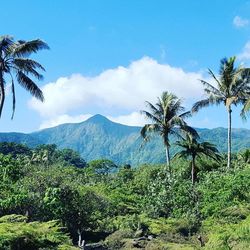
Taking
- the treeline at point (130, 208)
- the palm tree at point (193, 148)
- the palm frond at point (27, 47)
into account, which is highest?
the palm frond at point (27, 47)

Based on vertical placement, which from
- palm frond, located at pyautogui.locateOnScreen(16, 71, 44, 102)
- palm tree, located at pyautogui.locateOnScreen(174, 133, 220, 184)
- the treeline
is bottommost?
the treeline

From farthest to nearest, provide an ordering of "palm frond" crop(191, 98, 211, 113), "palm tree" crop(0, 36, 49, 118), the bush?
"palm frond" crop(191, 98, 211, 113) → "palm tree" crop(0, 36, 49, 118) → the bush

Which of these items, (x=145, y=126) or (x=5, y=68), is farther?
(x=145, y=126)

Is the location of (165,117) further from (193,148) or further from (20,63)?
(20,63)

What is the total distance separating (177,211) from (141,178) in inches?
1006

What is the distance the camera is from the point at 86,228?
30750 millimetres

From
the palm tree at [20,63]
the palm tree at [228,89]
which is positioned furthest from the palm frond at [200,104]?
the palm tree at [20,63]

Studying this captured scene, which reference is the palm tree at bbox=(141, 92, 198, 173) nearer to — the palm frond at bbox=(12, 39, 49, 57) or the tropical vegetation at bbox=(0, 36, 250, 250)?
the tropical vegetation at bbox=(0, 36, 250, 250)

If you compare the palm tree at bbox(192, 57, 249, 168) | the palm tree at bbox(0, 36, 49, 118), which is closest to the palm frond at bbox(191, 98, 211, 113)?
the palm tree at bbox(192, 57, 249, 168)

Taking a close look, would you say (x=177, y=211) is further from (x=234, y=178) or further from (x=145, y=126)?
(x=145, y=126)

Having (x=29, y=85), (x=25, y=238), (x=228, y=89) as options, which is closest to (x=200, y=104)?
(x=228, y=89)

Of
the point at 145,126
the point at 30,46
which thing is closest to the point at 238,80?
the point at 145,126

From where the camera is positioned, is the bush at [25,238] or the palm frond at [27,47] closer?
the bush at [25,238]

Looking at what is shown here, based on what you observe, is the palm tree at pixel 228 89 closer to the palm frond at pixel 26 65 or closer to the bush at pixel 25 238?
the palm frond at pixel 26 65
